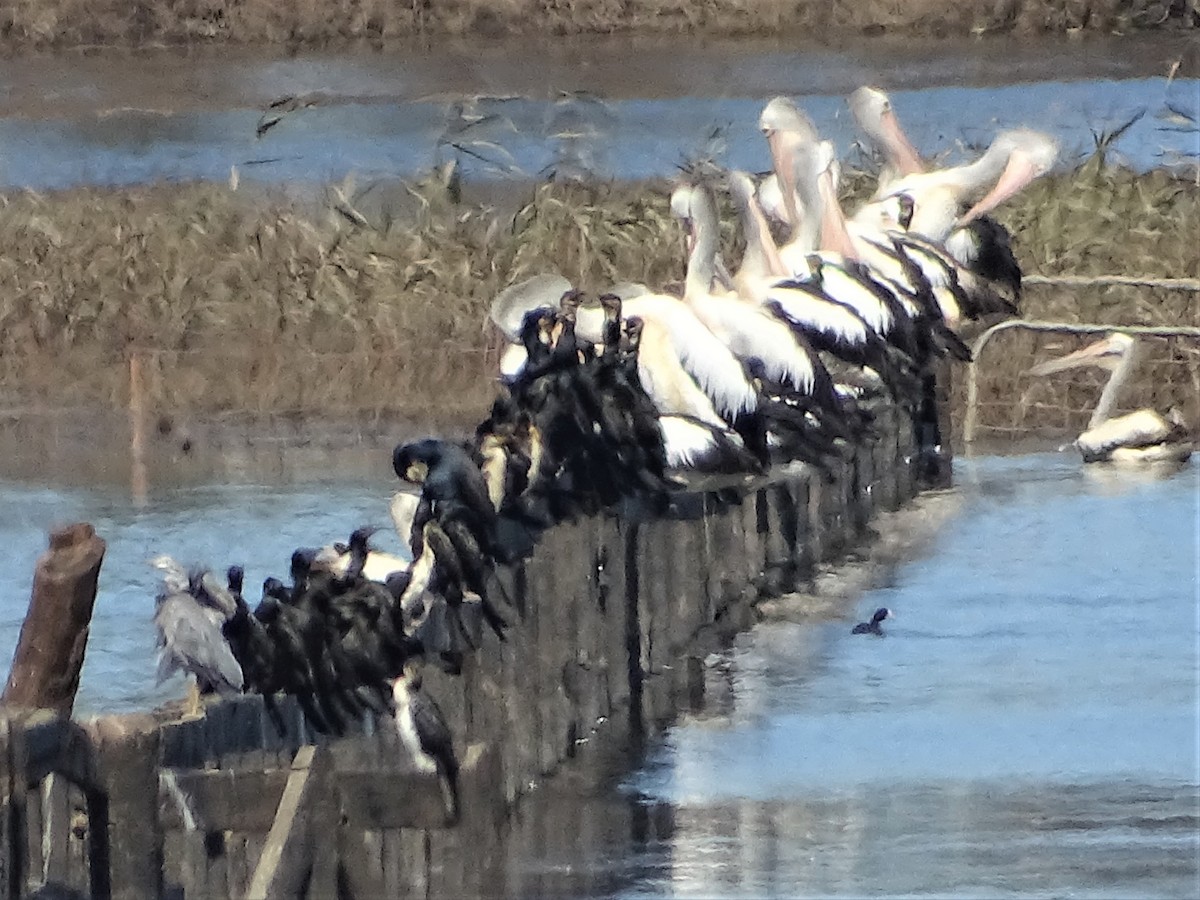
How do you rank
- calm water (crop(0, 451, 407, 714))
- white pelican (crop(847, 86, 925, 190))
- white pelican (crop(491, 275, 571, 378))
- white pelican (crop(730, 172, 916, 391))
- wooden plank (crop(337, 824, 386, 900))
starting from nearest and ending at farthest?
wooden plank (crop(337, 824, 386, 900))
white pelican (crop(491, 275, 571, 378))
white pelican (crop(730, 172, 916, 391))
calm water (crop(0, 451, 407, 714))
white pelican (crop(847, 86, 925, 190))

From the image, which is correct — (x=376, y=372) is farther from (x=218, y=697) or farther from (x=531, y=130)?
(x=218, y=697)

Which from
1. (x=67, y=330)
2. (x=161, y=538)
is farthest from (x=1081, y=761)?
(x=67, y=330)

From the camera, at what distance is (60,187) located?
12.3 metres

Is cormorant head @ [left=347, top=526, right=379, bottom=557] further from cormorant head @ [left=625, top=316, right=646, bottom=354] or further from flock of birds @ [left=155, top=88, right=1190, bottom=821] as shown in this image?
cormorant head @ [left=625, top=316, right=646, bottom=354]

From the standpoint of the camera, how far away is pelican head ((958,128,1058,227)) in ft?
27.6

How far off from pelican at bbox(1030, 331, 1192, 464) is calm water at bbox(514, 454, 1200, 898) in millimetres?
1274

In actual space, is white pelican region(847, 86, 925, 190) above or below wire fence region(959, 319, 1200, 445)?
above

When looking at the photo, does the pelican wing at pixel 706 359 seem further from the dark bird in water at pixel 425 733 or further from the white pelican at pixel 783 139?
the white pelican at pixel 783 139

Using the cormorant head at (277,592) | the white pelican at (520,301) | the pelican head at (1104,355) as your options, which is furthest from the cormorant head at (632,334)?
the pelican head at (1104,355)

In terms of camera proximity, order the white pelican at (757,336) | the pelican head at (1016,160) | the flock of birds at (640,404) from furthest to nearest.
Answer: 1. the pelican head at (1016,160)
2. the white pelican at (757,336)
3. the flock of birds at (640,404)

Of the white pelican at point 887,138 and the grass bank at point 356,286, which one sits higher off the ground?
the white pelican at point 887,138

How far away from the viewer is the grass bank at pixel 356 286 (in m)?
9.11

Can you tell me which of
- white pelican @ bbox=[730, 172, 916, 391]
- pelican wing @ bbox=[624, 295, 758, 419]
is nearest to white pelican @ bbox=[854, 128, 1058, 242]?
white pelican @ bbox=[730, 172, 916, 391]

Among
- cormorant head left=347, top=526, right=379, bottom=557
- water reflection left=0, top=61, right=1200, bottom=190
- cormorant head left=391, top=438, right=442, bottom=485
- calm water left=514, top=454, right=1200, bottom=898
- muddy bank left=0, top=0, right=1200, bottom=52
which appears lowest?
calm water left=514, top=454, right=1200, bottom=898
